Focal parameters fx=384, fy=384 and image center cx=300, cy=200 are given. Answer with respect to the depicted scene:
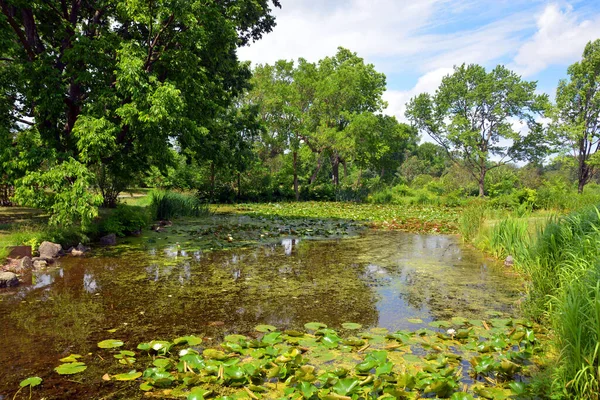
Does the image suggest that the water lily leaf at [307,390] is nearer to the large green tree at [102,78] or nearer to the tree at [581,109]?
the large green tree at [102,78]

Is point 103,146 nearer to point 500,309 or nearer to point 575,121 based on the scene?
point 500,309

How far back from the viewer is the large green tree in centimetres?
783

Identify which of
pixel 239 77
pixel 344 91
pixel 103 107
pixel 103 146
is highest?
pixel 344 91

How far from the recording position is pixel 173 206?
45.3ft

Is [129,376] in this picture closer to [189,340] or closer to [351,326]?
[189,340]

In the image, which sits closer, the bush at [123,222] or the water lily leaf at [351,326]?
the water lily leaf at [351,326]

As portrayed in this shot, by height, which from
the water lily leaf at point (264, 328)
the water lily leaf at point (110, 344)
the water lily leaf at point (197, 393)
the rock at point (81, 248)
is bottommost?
the water lily leaf at point (264, 328)

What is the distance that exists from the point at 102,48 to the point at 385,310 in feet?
26.7

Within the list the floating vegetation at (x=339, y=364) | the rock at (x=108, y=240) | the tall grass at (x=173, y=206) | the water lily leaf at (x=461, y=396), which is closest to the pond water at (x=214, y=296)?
the floating vegetation at (x=339, y=364)

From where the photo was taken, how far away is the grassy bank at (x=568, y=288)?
261 centimetres

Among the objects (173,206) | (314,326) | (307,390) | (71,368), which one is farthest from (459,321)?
(173,206)

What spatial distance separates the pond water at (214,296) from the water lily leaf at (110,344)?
0.10m

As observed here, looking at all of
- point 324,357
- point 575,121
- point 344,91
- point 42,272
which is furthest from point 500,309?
point 575,121

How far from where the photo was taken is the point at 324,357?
3410 mm
